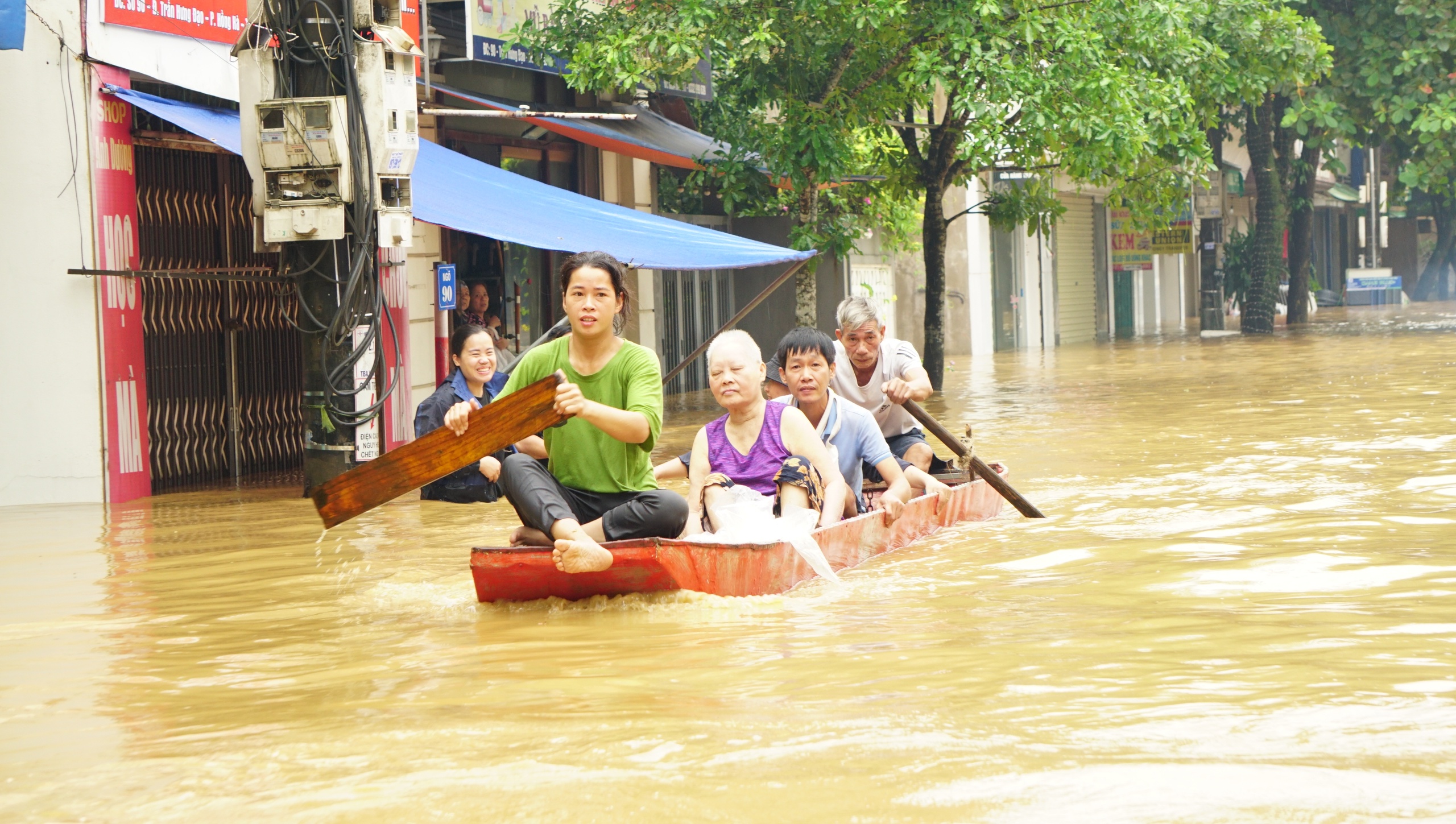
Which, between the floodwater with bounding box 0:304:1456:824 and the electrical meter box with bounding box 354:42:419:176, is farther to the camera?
the electrical meter box with bounding box 354:42:419:176

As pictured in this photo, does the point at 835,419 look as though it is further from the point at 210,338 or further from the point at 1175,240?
the point at 1175,240

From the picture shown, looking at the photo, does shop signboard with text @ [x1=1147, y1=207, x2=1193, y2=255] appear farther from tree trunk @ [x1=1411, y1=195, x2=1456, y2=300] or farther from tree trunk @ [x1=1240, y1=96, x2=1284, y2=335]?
tree trunk @ [x1=1411, y1=195, x2=1456, y2=300]

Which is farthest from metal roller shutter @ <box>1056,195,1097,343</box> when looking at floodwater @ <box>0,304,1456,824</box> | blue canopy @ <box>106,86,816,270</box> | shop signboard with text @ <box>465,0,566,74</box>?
floodwater @ <box>0,304,1456,824</box>

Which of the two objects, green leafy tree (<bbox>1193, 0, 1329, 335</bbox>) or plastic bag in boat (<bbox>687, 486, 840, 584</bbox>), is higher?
green leafy tree (<bbox>1193, 0, 1329, 335</bbox>)

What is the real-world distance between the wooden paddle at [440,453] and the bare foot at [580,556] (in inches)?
16.6

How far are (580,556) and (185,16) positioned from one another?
703 centimetres

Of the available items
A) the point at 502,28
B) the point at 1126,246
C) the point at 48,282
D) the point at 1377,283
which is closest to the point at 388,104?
the point at 48,282

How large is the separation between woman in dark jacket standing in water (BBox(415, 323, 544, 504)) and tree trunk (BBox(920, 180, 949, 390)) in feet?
37.5

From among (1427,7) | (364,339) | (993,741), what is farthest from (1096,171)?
(993,741)

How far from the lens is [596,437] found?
6309mm

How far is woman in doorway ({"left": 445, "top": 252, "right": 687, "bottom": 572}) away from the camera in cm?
596

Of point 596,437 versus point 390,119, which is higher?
point 390,119

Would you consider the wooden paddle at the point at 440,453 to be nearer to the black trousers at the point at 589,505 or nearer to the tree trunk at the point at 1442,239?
the black trousers at the point at 589,505

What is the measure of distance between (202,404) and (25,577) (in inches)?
192
